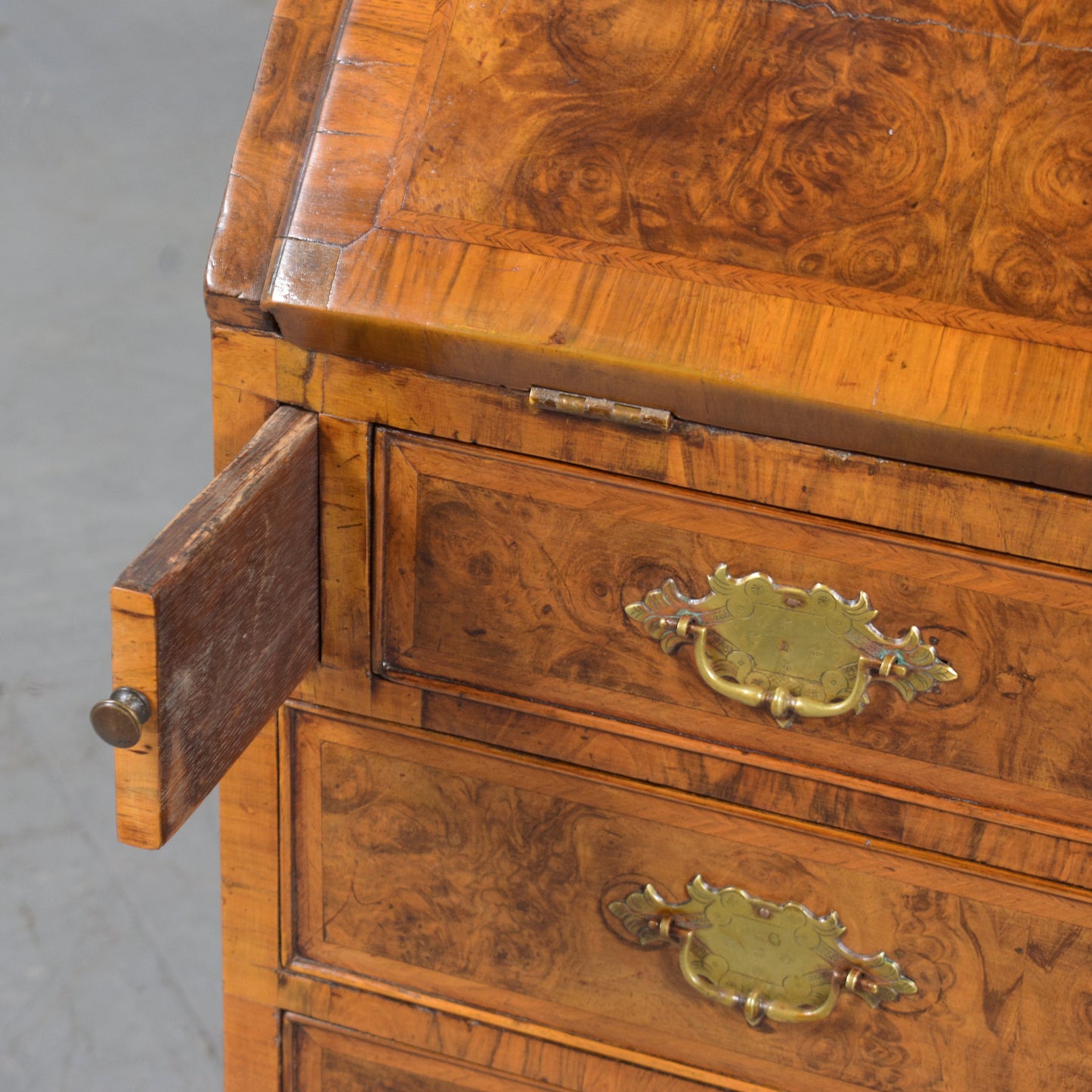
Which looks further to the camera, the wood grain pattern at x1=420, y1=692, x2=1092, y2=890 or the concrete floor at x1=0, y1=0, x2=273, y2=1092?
the concrete floor at x1=0, y1=0, x2=273, y2=1092

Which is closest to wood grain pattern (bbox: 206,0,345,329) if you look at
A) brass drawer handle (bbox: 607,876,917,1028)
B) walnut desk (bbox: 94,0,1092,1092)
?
walnut desk (bbox: 94,0,1092,1092)

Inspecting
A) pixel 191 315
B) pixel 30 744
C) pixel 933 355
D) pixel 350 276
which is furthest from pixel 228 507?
pixel 191 315

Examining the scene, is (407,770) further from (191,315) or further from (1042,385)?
(191,315)

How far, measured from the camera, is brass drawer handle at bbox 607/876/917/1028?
85 centimetres

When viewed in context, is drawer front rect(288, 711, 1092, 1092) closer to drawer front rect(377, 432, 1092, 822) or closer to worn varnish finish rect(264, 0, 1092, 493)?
drawer front rect(377, 432, 1092, 822)

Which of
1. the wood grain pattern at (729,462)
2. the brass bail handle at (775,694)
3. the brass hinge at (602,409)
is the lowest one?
the brass bail handle at (775,694)

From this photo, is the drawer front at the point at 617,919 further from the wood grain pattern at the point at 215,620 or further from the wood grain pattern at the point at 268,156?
the wood grain pattern at the point at 268,156

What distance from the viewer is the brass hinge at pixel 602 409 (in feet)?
2.38

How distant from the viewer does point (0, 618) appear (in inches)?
78.0

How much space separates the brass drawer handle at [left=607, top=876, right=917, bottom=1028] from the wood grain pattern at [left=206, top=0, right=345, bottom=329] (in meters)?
0.41

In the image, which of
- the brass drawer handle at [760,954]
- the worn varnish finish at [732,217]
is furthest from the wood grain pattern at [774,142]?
the brass drawer handle at [760,954]

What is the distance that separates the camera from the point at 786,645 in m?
0.77

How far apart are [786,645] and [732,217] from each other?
22cm

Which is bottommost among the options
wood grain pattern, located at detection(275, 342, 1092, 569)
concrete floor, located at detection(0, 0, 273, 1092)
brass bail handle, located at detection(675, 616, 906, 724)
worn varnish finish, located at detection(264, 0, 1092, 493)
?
concrete floor, located at detection(0, 0, 273, 1092)
